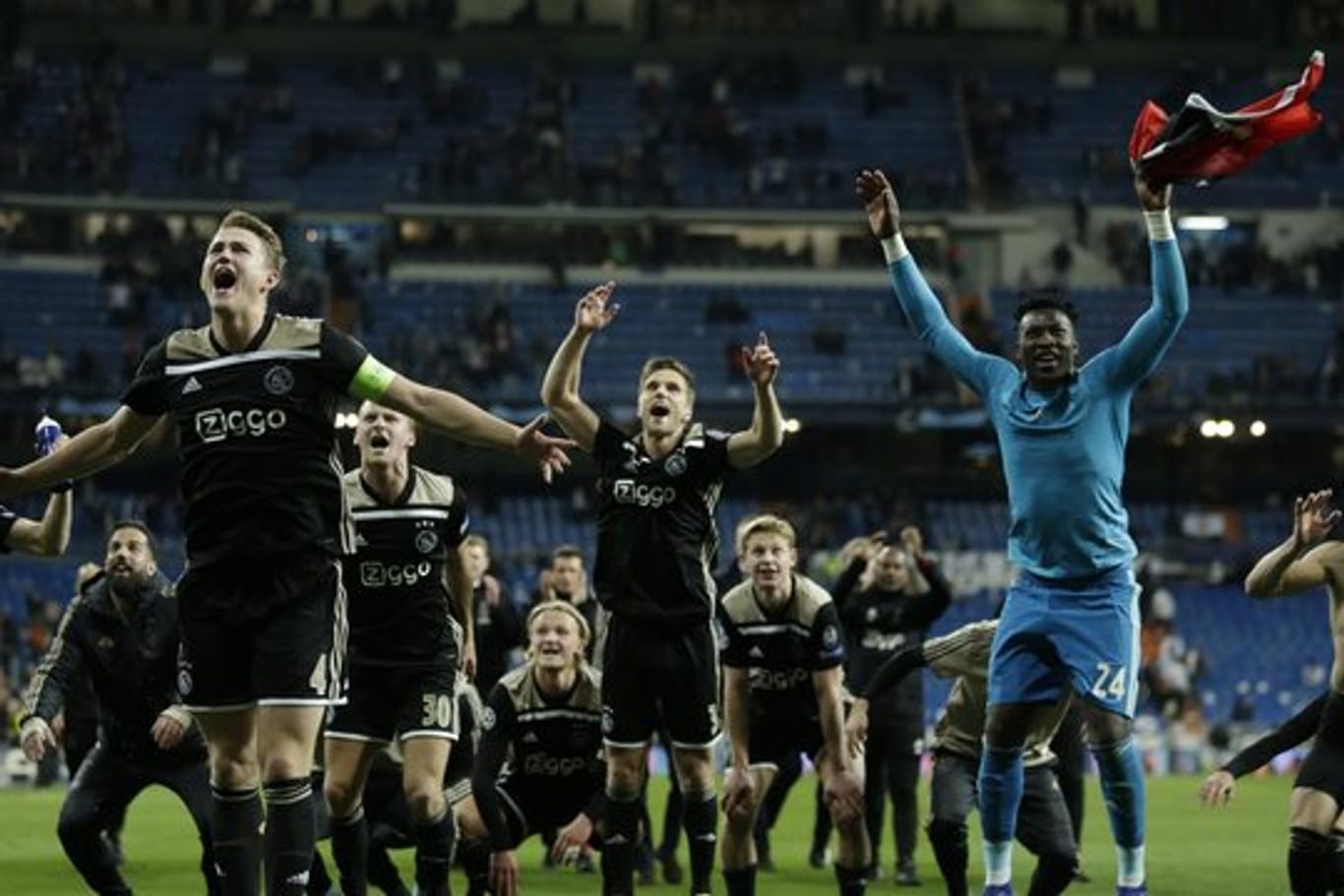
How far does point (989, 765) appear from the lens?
11.2 m

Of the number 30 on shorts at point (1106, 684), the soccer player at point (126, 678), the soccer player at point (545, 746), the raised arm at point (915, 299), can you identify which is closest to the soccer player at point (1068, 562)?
the number 30 on shorts at point (1106, 684)

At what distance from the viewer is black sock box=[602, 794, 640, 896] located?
1263 centimetres

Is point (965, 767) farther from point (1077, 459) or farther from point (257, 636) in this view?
point (257, 636)

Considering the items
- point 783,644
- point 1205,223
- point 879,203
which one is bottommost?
point 783,644

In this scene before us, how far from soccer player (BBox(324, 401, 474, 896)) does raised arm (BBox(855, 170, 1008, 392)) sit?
253cm

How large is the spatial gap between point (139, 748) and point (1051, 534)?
560 centimetres

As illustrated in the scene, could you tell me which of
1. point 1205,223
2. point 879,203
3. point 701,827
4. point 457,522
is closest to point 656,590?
point 457,522

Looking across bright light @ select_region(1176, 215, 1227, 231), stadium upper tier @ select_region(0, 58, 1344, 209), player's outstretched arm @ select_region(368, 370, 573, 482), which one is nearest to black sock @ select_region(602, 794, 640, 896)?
player's outstretched arm @ select_region(368, 370, 573, 482)

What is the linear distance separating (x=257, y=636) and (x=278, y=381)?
0.95m

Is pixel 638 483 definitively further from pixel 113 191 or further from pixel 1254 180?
pixel 1254 180

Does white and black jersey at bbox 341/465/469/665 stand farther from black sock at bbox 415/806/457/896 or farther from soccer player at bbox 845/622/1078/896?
soccer player at bbox 845/622/1078/896

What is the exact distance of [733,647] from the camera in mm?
14359

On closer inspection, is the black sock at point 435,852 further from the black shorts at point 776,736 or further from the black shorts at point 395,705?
the black shorts at point 776,736

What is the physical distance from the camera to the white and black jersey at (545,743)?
48.3 ft
